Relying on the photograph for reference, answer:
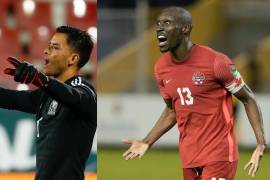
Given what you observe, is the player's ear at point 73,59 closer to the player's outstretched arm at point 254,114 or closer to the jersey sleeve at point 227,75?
the jersey sleeve at point 227,75

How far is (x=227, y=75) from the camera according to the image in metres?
6.31

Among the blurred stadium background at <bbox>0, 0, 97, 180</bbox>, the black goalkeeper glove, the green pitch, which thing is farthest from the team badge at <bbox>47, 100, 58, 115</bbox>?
the green pitch

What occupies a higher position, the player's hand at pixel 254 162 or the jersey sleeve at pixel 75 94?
the jersey sleeve at pixel 75 94

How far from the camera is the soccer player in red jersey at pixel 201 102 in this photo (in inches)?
249

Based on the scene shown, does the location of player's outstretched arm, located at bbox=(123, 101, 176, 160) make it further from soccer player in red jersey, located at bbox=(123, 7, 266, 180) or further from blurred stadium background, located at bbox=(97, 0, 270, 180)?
blurred stadium background, located at bbox=(97, 0, 270, 180)

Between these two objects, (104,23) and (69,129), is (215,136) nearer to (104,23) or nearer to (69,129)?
(69,129)

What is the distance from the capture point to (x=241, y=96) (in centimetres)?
646

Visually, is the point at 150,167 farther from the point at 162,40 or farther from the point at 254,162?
the point at 254,162

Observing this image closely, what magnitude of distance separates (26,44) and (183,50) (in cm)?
790

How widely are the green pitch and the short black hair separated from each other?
719 centimetres

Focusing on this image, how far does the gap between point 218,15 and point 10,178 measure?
11.8 metres

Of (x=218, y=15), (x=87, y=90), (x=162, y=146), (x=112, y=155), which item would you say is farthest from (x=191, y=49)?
(x=218, y=15)

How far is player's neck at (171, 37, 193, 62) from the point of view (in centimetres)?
652

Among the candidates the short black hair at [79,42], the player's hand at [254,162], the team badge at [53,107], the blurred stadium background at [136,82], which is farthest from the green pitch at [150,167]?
the team badge at [53,107]
